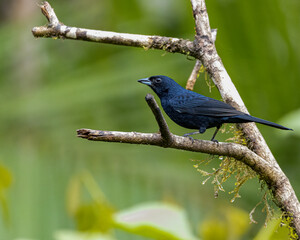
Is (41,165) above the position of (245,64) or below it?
below

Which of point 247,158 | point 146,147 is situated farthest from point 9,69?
point 247,158

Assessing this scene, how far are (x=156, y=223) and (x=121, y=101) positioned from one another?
219 cm

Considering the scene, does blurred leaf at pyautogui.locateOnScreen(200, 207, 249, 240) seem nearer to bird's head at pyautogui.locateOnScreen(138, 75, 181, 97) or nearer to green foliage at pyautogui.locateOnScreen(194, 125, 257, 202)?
green foliage at pyautogui.locateOnScreen(194, 125, 257, 202)

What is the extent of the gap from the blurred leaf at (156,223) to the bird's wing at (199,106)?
0.65 meters

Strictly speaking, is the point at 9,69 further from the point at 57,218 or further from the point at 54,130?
the point at 57,218

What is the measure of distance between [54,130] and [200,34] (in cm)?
226

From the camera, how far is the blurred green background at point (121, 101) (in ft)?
12.4

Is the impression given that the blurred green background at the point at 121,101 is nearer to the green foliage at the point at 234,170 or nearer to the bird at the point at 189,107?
the bird at the point at 189,107

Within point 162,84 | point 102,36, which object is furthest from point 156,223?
point 162,84

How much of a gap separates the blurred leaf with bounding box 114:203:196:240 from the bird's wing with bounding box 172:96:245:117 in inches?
25.6

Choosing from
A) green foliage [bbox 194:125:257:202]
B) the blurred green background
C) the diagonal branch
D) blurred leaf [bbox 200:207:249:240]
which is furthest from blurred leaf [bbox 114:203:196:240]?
the blurred green background

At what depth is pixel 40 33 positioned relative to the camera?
2367 millimetres

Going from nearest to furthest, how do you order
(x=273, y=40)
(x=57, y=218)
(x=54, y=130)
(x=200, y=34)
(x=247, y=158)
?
(x=247, y=158), (x=200, y=34), (x=273, y=40), (x=57, y=218), (x=54, y=130)

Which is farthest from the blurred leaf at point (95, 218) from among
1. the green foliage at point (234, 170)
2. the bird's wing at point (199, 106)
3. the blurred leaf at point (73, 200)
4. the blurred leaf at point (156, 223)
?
the bird's wing at point (199, 106)
